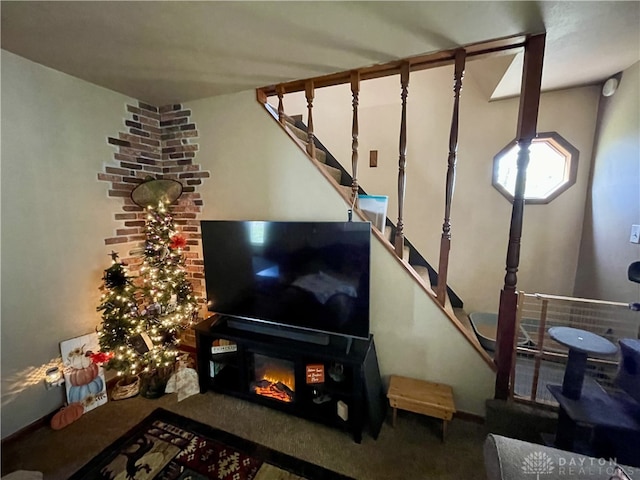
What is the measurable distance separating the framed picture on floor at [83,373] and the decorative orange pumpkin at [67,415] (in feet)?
0.10

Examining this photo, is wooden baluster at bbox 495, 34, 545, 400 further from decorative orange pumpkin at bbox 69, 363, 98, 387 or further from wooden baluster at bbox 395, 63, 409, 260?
decorative orange pumpkin at bbox 69, 363, 98, 387

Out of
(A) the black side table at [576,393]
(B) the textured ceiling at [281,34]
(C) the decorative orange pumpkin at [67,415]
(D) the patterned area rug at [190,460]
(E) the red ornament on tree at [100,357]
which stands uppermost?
(B) the textured ceiling at [281,34]

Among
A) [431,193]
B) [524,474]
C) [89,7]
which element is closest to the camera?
[524,474]

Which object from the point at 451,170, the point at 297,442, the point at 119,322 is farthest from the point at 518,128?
the point at 119,322

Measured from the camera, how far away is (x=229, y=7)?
3.85ft

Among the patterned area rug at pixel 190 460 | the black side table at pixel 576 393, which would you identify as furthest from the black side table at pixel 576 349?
the patterned area rug at pixel 190 460

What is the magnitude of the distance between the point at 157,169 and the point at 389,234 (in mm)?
2185

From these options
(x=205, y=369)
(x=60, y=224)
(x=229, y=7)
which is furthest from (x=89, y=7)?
(x=205, y=369)

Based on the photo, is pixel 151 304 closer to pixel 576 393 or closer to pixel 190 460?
pixel 190 460

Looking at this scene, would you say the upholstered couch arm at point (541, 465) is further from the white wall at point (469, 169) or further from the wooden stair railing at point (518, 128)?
the white wall at point (469, 169)

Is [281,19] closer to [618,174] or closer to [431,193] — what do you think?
[431,193]

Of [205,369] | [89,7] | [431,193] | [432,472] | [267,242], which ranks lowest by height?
[432,472]

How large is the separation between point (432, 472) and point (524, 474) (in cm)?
81

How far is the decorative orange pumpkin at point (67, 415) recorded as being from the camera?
68.0 inches
